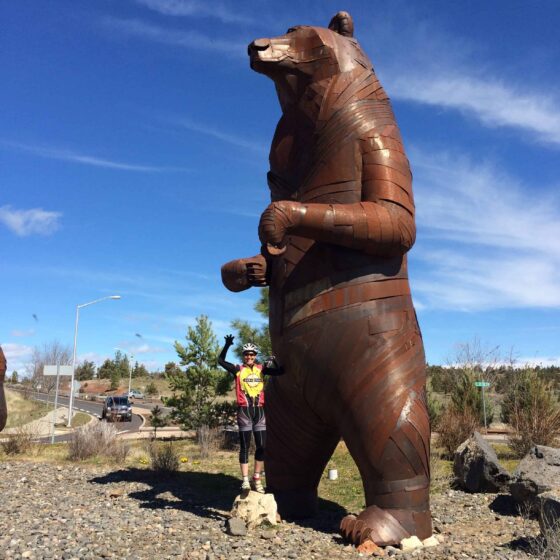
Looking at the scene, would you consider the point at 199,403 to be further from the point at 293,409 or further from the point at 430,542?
the point at 430,542

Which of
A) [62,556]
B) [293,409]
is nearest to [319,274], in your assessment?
[293,409]

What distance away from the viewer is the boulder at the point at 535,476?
5.75 metres

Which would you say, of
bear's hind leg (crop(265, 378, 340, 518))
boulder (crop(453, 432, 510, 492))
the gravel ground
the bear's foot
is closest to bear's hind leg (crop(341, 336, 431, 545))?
the bear's foot

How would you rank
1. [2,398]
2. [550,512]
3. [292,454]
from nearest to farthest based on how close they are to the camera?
1. [550,512]
2. [292,454]
3. [2,398]

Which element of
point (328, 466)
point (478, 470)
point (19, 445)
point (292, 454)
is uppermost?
point (292, 454)

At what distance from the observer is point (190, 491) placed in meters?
7.05

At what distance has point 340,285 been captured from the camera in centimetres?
455

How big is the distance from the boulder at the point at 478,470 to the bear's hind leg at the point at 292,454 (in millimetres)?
2857

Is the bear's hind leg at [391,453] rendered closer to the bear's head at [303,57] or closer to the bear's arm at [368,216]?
the bear's arm at [368,216]

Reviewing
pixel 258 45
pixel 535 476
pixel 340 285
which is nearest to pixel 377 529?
pixel 340 285

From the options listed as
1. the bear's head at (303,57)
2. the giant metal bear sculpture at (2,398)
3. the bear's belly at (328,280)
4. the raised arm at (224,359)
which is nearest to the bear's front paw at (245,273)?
the bear's belly at (328,280)

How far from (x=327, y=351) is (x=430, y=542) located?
165 centimetres

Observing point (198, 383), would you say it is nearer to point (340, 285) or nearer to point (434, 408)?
point (434, 408)

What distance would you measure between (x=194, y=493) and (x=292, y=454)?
2.25 meters
